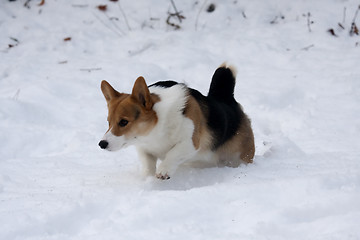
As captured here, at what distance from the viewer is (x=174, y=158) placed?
3998 millimetres

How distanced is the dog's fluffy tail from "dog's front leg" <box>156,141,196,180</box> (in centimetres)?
90

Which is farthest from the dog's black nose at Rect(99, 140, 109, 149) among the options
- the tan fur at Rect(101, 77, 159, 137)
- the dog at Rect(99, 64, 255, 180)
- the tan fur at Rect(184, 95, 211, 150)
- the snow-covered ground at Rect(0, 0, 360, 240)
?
the tan fur at Rect(184, 95, 211, 150)

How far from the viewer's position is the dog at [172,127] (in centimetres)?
387

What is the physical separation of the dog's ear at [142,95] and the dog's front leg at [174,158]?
0.42m

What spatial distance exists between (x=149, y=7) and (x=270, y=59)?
9.14 ft

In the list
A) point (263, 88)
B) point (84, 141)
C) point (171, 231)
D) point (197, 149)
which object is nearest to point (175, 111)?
point (197, 149)

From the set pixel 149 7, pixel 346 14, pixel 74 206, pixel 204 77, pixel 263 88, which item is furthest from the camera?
pixel 149 7

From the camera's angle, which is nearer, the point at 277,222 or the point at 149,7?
the point at 277,222

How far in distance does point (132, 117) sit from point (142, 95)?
0.20 meters

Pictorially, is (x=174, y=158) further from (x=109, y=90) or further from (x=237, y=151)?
(x=237, y=151)

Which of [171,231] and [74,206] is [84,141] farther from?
[171,231]

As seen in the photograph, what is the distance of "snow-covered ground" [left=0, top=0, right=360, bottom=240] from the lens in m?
2.86

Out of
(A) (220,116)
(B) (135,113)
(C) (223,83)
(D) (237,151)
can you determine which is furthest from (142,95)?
(D) (237,151)

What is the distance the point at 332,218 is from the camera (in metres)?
2.72
